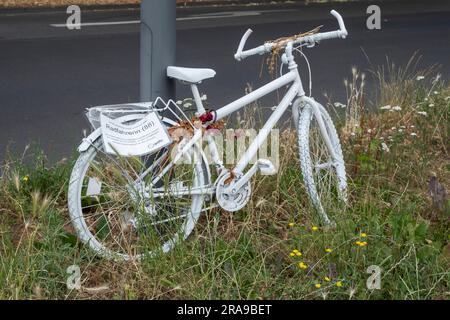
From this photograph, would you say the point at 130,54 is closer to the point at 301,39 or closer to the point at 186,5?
the point at 186,5

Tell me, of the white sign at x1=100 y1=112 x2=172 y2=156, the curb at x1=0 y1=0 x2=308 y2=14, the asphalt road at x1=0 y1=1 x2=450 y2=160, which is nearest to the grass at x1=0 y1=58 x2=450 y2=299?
the white sign at x1=100 y1=112 x2=172 y2=156

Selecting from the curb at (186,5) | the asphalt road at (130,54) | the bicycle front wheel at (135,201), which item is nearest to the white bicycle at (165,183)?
the bicycle front wheel at (135,201)

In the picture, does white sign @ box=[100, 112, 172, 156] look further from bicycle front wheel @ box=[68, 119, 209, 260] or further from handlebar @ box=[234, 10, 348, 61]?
handlebar @ box=[234, 10, 348, 61]

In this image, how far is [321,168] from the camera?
203 inches

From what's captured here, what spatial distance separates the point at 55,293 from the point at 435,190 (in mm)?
Answer: 2036

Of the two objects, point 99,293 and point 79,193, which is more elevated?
point 79,193

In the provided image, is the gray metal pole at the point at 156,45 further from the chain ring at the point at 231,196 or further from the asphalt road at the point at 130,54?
the asphalt road at the point at 130,54

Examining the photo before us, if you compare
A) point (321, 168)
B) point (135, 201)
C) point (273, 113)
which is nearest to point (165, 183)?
point (135, 201)

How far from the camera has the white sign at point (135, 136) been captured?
4461 millimetres

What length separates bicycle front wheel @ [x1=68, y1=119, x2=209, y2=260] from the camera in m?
4.48

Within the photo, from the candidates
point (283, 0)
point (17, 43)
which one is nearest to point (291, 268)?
point (17, 43)

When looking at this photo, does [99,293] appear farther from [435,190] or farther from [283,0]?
[283,0]

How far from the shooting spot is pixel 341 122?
6422 millimetres

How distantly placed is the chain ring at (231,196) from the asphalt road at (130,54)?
8.16 ft
